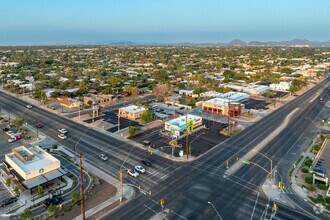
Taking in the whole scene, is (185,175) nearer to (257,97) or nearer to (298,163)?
(298,163)

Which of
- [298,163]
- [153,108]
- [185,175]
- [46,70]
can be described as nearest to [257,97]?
[153,108]

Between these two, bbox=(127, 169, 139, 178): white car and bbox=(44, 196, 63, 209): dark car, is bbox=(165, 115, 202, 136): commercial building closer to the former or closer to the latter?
bbox=(127, 169, 139, 178): white car

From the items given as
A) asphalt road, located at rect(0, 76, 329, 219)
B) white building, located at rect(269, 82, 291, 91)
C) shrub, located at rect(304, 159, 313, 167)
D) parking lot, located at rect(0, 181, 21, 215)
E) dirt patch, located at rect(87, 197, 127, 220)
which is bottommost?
parking lot, located at rect(0, 181, 21, 215)

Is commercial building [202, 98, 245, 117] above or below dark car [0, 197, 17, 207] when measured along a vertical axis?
above

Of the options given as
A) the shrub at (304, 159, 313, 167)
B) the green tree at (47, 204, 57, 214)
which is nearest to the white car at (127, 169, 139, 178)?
the green tree at (47, 204, 57, 214)

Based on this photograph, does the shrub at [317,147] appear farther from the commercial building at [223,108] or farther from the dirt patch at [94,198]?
the dirt patch at [94,198]

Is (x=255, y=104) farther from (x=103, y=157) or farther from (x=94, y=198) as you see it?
(x=94, y=198)

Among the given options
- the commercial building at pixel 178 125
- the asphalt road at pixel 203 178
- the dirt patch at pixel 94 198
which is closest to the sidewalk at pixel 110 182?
the dirt patch at pixel 94 198
